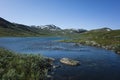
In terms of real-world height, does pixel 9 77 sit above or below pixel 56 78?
above

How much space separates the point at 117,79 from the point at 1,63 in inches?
834

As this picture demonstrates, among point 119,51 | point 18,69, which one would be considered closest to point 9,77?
point 18,69

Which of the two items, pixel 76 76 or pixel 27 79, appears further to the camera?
pixel 76 76

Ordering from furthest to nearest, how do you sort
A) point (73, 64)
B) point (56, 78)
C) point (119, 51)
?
point (119, 51) → point (73, 64) → point (56, 78)

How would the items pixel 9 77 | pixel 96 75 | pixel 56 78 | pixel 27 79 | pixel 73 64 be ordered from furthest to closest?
pixel 73 64
pixel 96 75
pixel 56 78
pixel 27 79
pixel 9 77

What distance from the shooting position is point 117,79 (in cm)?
3481

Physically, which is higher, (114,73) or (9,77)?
(9,77)

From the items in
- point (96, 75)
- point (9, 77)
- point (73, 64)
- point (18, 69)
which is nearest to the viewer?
point (9, 77)

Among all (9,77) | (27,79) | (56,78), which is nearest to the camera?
(9,77)

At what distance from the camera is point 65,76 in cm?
3578

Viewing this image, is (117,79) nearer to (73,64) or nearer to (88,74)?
(88,74)

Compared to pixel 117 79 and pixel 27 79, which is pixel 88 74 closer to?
pixel 117 79

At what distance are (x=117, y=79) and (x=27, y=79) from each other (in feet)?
58.1

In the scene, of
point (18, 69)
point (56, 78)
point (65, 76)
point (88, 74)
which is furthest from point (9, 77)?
point (88, 74)
